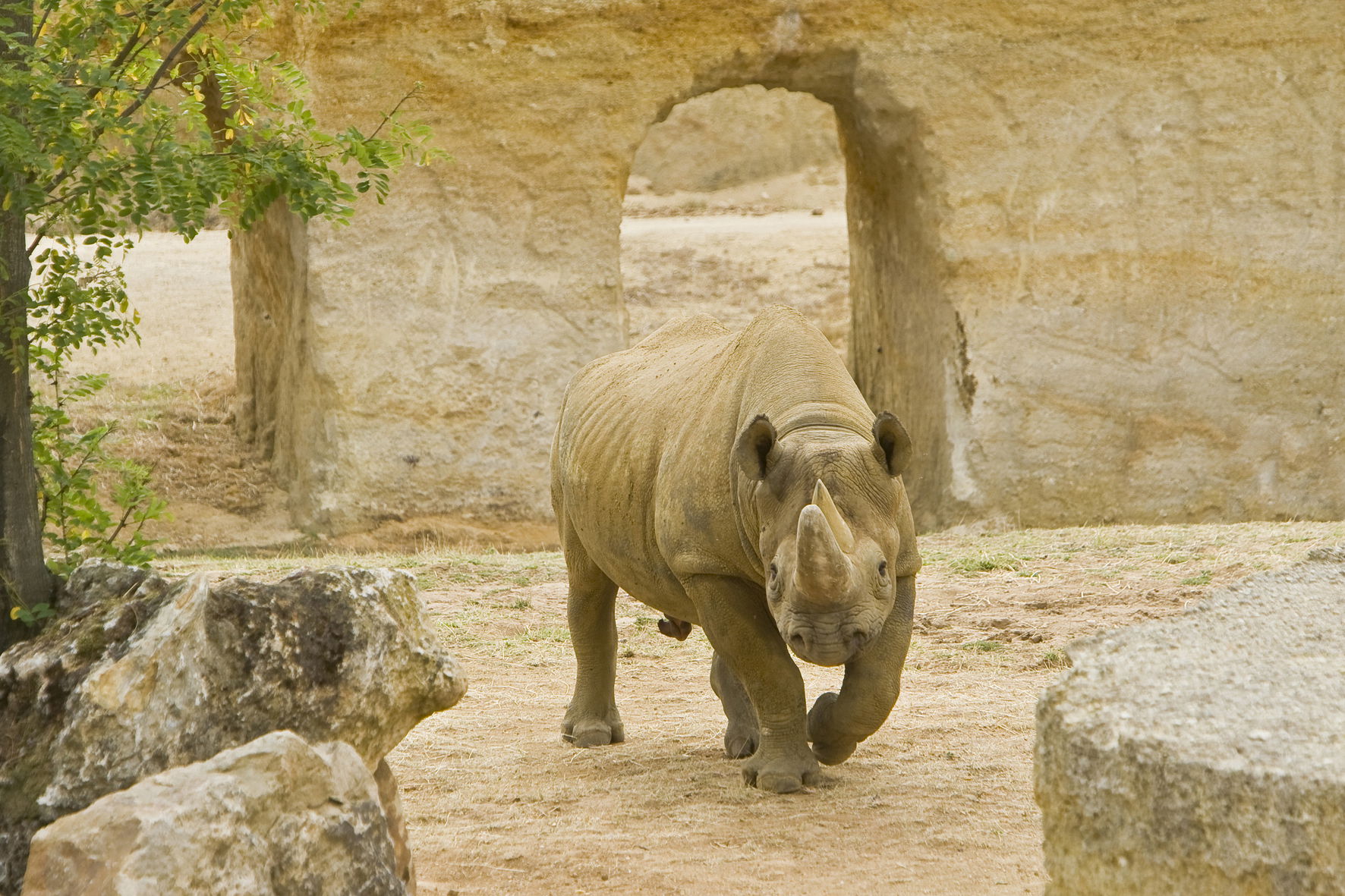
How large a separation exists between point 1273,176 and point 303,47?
22.5 feet

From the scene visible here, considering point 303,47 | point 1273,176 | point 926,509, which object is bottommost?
point 926,509

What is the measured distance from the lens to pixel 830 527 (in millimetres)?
4664

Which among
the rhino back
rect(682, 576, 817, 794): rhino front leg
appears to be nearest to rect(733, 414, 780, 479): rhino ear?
the rhino back

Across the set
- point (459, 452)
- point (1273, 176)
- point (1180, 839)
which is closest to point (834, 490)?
point (1180, 839)

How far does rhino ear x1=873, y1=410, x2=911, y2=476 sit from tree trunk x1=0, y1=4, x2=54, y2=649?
8.19 feet

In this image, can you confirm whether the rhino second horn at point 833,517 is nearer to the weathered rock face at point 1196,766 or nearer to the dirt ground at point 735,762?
the dirt ground at point 735,762

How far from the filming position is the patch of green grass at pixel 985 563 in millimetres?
9320

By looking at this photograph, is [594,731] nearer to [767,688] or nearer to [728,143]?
[767,688]

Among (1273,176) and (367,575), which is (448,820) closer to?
(367,575)

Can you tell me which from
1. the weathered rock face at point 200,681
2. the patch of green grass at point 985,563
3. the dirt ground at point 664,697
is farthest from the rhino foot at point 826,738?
the patch of green grass at point 985,563

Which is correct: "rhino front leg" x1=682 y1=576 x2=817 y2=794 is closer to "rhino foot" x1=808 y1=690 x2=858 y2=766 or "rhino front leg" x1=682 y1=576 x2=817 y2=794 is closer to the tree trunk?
"rhino foot" x1=808 y1=690 x2=858 y2=766

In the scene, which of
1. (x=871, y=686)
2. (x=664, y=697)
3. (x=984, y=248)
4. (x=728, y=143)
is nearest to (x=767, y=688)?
(x=871, y=686)

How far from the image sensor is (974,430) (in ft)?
38.0

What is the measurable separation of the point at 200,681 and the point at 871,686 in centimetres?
217
